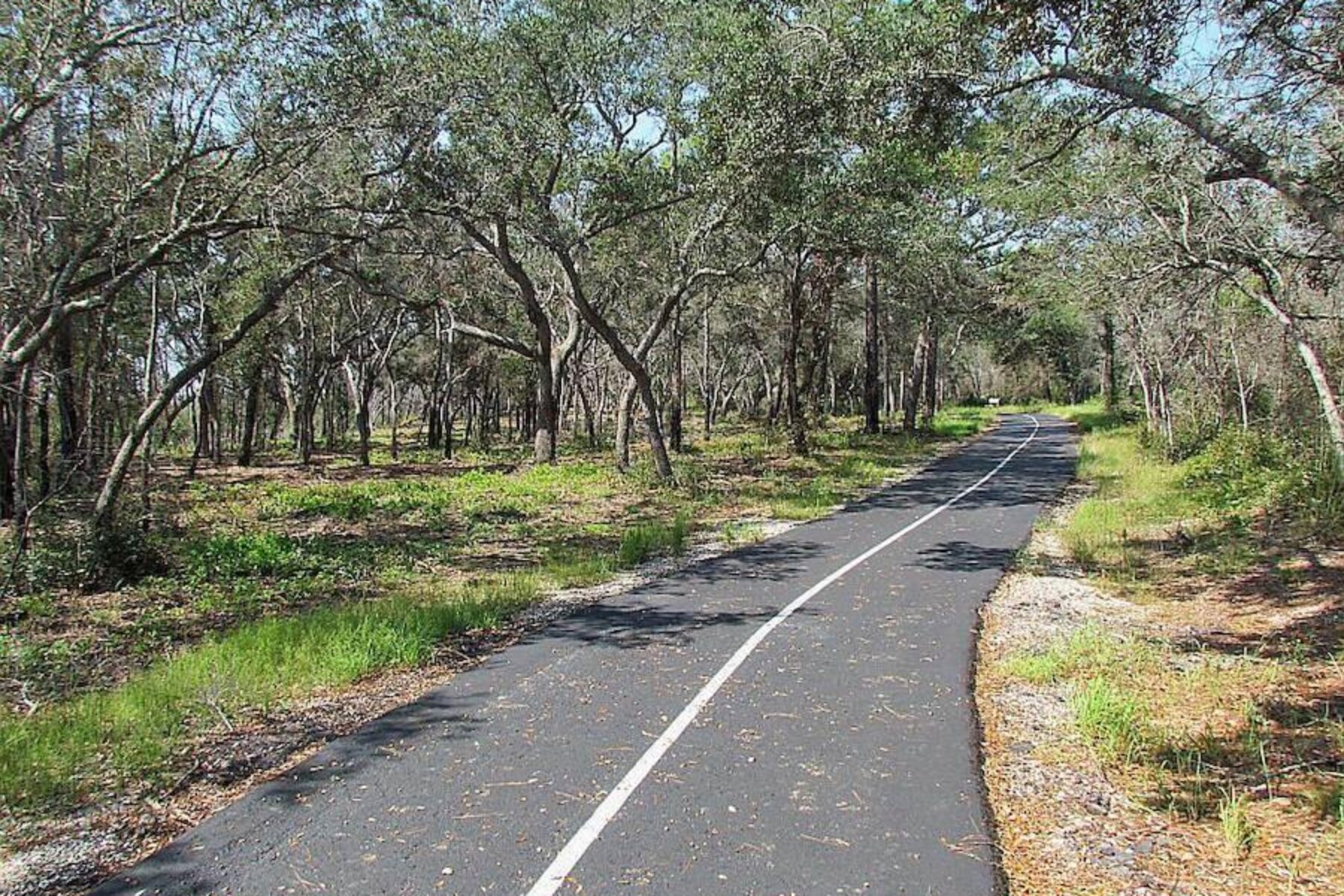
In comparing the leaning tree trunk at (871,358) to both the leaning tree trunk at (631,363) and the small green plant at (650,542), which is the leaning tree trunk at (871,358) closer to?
the leaning tree trunk at (631,363)

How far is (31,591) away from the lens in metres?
10.1

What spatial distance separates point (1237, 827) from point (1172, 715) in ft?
6.36

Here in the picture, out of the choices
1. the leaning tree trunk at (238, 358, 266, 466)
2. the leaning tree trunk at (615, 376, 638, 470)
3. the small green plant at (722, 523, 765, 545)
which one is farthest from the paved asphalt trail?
the leaning tree trunk at (238, 358, 266, 466)

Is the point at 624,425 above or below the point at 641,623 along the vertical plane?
above

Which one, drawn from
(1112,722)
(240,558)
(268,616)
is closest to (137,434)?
(240,558)

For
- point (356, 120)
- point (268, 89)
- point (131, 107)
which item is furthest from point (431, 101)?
point (131, 107)

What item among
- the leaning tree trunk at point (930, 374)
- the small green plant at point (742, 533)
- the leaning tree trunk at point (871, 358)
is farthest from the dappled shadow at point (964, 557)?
the leaning tree trunk at point (930, 374)

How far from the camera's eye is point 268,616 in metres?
9.54

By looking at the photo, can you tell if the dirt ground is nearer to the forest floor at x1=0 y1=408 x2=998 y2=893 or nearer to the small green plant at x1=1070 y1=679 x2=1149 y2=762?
the small green plant at x1=1070 y1=679 x2=1149 y2=762

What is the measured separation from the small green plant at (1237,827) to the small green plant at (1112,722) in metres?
0.79

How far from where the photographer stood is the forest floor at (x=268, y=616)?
497 cm

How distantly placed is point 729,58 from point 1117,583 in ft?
30.3

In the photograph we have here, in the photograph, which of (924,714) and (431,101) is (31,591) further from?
(924,714)

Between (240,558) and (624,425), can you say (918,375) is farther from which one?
(240,558)
